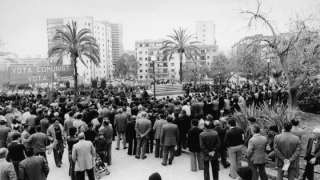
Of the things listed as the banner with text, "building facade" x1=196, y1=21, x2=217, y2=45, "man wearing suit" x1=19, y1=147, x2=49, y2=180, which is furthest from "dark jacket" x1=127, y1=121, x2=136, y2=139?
"building facade" x1=196, y1=21, x2=217, y2=45

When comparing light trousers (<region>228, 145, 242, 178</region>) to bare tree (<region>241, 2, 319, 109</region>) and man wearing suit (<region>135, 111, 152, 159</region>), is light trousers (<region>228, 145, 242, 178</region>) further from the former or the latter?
bare tree (<region>241, 2, 319, 109</region>)

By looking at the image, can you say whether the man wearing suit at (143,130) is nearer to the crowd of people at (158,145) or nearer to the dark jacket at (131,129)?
the crowd of people at (158,145)

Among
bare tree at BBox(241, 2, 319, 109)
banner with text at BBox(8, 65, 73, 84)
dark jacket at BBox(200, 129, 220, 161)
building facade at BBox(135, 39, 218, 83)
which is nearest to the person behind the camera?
dark jacket at BBox(200, 129, 220, 161)

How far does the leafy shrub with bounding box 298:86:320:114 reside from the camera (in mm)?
15914

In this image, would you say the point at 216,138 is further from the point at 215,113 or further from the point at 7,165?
the point at 215,113

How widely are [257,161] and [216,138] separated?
110 cm

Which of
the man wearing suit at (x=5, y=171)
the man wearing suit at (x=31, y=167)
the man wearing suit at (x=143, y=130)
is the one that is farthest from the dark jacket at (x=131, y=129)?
the man wearing suit at (x=5, y=171)

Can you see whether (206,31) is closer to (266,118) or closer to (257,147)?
(266,118)

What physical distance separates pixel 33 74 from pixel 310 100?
21.2 metres

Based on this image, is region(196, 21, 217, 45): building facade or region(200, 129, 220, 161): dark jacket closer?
region(200, 129, 220, 161): dark jacket

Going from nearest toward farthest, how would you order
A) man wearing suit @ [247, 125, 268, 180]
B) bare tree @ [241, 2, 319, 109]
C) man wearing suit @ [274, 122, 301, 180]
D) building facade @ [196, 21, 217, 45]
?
man wearing suit @ [274, 122, 301, 180] < man wearing suit @ [247, 125, 268, 180] < bare tree @ [241, 2, 319, 109] < building facade @ [196, 21, 217, 45]

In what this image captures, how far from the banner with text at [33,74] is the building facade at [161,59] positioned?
57.2m

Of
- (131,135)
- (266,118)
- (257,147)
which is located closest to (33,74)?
(131,135)

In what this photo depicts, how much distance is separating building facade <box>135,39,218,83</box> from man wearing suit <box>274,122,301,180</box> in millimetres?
74349
